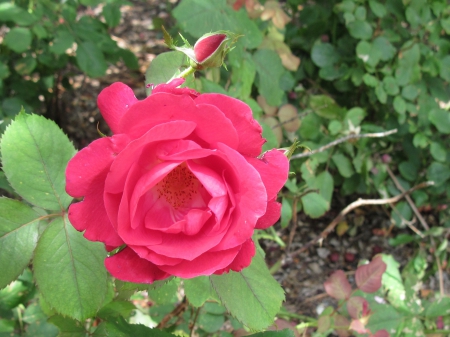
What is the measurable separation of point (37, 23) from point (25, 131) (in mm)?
1195

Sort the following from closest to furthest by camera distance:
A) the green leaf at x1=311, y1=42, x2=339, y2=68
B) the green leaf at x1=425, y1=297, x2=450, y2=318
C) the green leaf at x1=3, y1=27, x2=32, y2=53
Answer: the green leaf at x1=425, y1=297, x2=450, y2=318 → the green leaf at x1=3, y1=27, x2=32, y2=53 → the green leaf at x1=311, y1=42, x2=339, y2=68


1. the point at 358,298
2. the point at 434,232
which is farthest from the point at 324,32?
the point at 358,298

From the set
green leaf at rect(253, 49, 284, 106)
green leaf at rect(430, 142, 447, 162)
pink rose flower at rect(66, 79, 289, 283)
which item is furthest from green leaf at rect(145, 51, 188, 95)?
green leaf at rect(430, 142, 447, 162)

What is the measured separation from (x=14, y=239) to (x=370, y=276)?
93 centimetres

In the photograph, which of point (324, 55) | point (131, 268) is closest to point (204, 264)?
point (131, 268)

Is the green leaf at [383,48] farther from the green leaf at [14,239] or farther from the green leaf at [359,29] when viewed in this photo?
the green leaf at [14,239]

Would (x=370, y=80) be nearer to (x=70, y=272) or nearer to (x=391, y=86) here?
(x=391, y=86)

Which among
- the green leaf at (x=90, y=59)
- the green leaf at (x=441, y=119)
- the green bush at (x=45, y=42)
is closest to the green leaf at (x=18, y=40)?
the green bush at (x=45, y=42)

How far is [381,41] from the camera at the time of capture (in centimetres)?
182

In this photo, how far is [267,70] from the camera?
1.46 m

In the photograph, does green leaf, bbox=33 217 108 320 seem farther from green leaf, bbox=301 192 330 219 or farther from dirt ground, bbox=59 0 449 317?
dirt ground, bbox=59 0 449 317

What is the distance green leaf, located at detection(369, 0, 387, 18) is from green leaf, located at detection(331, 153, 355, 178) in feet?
1.87

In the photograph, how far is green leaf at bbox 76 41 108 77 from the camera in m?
1.83

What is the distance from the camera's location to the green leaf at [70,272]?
636 millimetres
